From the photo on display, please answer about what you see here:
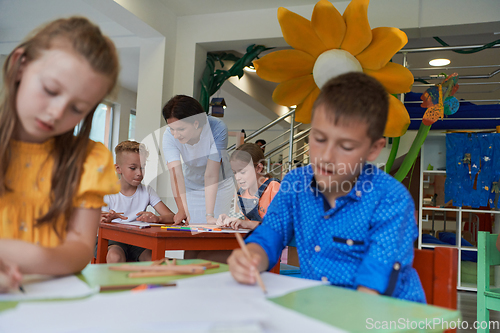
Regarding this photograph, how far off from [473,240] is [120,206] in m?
4.20

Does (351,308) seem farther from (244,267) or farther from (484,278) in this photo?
(484,278)

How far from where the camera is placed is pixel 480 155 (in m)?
4.02

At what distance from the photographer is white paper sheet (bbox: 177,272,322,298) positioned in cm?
58

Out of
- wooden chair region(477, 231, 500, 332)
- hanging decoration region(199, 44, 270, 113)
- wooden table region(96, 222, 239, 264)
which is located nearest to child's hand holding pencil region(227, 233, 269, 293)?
wooden table region(96, 222, 239, 264)

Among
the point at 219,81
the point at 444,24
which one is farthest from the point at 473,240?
the point at 219,81

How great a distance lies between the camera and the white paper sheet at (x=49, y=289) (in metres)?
0.50

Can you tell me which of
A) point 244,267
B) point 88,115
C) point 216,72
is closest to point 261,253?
point 244,267

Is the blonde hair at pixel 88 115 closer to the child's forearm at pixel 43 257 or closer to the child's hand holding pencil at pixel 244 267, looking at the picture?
the child's forearm at pixel 43 257

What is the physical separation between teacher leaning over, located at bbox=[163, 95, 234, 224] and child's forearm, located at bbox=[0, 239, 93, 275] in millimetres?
1544

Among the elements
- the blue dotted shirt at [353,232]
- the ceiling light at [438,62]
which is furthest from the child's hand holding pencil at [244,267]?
the ceiling light at [438,62]

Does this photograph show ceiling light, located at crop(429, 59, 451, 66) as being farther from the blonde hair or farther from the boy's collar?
the blonde hair

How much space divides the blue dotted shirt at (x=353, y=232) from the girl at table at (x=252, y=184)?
1392mm

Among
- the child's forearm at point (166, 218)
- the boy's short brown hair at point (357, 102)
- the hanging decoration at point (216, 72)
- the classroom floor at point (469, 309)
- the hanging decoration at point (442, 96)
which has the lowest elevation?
the classroom floor at point (469, 309)

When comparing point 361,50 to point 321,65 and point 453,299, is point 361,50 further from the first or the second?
point 453,299
